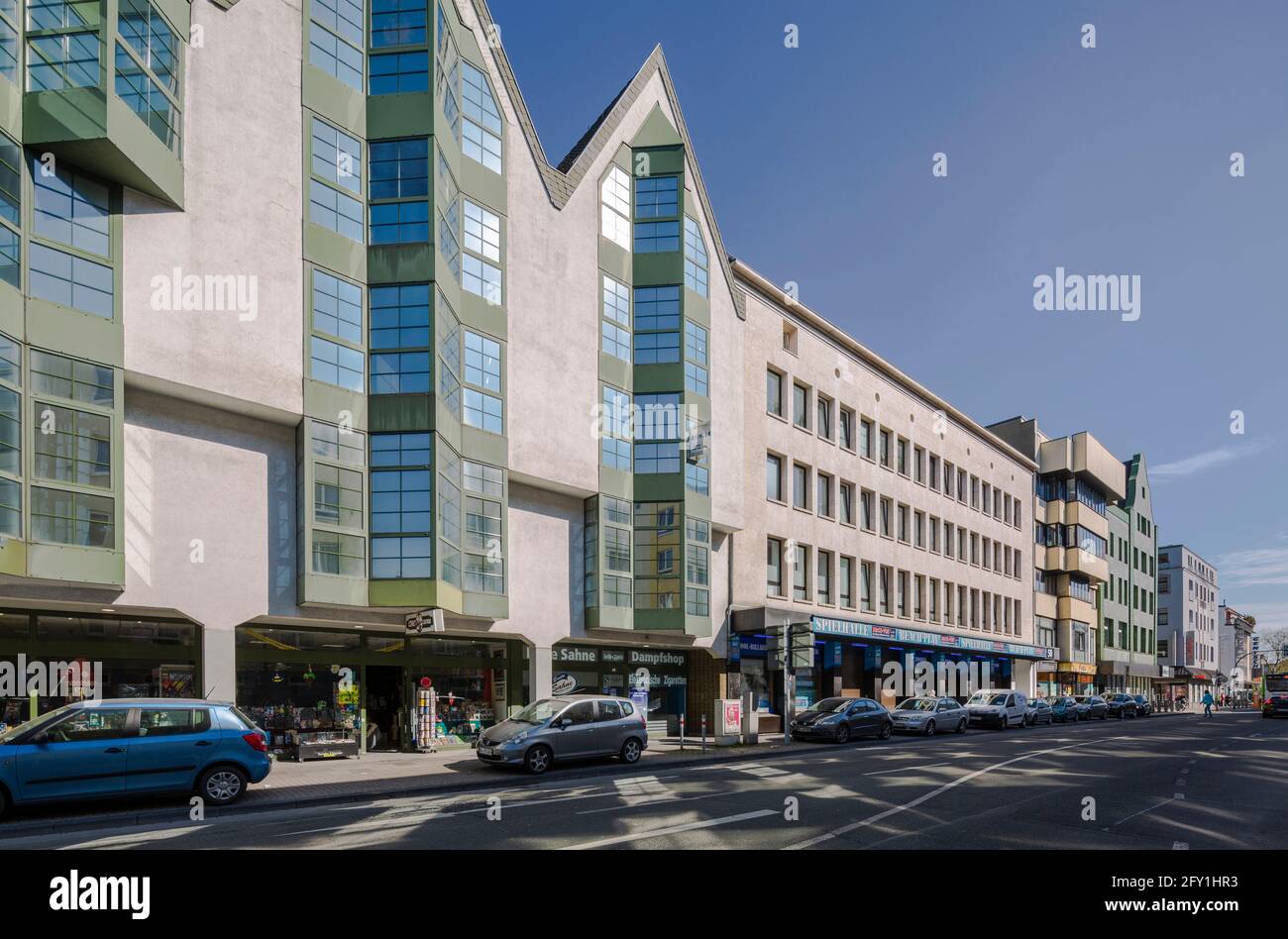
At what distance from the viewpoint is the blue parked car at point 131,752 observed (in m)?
12.4

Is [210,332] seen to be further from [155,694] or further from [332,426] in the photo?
[155,694]

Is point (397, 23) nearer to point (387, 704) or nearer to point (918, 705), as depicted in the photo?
point (387, 704)

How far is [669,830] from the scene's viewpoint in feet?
36.3

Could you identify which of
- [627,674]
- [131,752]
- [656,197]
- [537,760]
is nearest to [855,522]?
[627,674]

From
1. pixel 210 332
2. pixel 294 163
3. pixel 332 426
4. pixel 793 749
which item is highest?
pixel 294 163

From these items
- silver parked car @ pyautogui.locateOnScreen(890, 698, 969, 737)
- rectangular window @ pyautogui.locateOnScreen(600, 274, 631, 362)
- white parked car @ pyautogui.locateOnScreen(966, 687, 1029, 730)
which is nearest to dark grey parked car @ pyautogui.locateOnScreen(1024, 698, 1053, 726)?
white parked car @ pyautogui.locateOnScreen(966, 687, 1029, 730)

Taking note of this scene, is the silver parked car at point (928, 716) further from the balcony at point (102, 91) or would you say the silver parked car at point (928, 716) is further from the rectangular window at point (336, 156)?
the balcony at point (102, 91)

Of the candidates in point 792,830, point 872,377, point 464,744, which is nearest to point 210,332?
point 464,744

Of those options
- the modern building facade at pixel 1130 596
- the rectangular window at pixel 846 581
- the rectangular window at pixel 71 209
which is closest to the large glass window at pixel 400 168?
the rectangular window at pixel 71 209

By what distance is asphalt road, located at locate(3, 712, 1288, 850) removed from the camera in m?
10.6

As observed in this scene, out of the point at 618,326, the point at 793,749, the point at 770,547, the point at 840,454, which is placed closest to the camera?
the point at 793,749

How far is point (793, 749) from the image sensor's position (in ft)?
82.4

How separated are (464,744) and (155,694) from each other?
7922 millimetres

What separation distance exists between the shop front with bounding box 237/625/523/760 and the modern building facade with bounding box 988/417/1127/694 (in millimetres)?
46239
